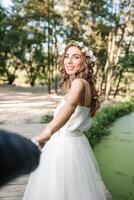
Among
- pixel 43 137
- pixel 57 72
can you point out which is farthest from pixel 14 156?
pixel 57 72

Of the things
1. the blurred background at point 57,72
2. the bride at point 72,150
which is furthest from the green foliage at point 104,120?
the bride at point 72,150

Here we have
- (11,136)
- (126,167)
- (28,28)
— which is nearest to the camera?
(11,136)

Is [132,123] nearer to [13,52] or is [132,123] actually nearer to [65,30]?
[65,30]

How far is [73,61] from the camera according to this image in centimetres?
228

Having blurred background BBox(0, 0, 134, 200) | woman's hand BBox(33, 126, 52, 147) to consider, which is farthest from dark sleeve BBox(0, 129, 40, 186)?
blurred background BBox(0, 0, 134, 200)

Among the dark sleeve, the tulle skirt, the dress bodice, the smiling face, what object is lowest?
the tulle skirt

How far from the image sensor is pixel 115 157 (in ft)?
20.5

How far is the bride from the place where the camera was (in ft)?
7.52

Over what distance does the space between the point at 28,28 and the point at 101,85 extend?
4.48 meters

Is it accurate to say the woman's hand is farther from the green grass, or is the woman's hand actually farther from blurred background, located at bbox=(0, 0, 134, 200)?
the green grass

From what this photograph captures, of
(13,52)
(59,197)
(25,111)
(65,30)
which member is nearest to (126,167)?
(59,197)

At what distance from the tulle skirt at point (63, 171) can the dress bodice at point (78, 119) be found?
0.08 m

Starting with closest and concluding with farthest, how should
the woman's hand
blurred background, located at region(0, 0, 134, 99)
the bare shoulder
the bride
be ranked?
the woman's hand < the bare shoulder < the bride < blurred background, located at region(0, 0, 134, 99)

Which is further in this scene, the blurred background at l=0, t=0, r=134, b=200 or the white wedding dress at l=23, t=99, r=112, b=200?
the blurred background at l=0, t=0, r=134, b=200
